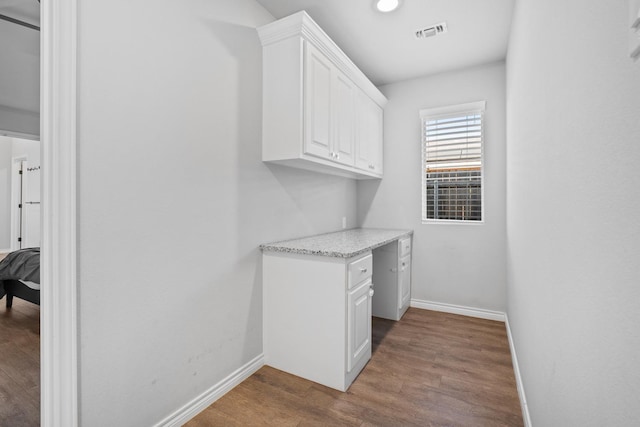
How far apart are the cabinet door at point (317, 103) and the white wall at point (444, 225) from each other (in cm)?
150

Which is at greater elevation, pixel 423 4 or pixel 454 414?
pixel 423 4

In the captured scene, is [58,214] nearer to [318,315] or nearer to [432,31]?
[318,315]

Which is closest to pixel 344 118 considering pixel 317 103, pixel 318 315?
pixel 317 103

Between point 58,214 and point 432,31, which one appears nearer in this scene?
point 58,214

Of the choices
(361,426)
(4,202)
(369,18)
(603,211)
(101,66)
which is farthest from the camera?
(4,202)

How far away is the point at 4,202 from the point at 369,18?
787 centimetres

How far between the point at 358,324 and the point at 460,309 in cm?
183

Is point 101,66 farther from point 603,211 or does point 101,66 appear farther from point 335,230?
point 335,230

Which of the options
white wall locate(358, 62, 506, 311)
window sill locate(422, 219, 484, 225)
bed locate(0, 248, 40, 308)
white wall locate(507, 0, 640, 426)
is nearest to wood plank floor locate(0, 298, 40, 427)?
bed locate(0, 248, 40, 308)

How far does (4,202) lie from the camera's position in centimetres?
605

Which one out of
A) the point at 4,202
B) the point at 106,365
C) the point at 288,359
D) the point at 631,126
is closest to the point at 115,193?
the point at 106,365

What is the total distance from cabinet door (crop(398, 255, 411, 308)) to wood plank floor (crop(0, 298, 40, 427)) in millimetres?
2858

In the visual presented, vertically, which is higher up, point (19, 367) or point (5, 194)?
point (5, 194)

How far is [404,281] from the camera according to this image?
3312 millimetres
